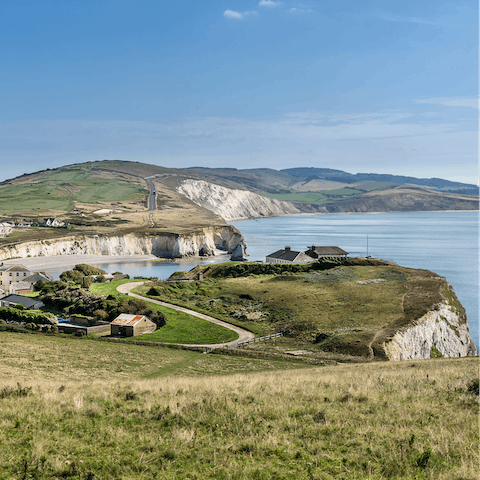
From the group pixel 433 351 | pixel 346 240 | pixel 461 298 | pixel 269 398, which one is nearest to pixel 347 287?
pixel 433 351

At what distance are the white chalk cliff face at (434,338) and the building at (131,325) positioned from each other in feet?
80.7

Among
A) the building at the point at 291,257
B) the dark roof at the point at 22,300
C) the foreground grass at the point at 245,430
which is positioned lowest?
the dark roof at the point at 22,300

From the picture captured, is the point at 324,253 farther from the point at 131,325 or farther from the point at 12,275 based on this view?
the point at 12,275

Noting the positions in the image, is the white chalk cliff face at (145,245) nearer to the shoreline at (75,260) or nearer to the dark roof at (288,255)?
the shoreline at (75,260)

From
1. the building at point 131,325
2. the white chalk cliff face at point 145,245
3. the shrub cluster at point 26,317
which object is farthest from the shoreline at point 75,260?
the building at point 131,325

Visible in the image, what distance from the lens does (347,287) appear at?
57.8 meters

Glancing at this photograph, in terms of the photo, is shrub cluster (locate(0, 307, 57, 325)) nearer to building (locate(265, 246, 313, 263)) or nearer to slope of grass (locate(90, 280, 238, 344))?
slope of grass (locate(90, 280, 238, 344))

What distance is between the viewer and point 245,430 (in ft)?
39.7

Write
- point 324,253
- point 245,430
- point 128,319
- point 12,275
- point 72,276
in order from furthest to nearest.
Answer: point 324,253 → point 72,276 → point 12,275 → point 128,319 → point 245,430

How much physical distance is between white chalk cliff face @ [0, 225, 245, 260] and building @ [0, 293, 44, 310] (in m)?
61.9

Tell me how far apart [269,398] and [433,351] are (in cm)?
3362

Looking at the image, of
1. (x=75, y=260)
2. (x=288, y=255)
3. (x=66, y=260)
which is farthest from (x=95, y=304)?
(x=75, y=260)

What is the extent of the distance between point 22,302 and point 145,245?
298ft

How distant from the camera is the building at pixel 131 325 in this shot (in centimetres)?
4622
